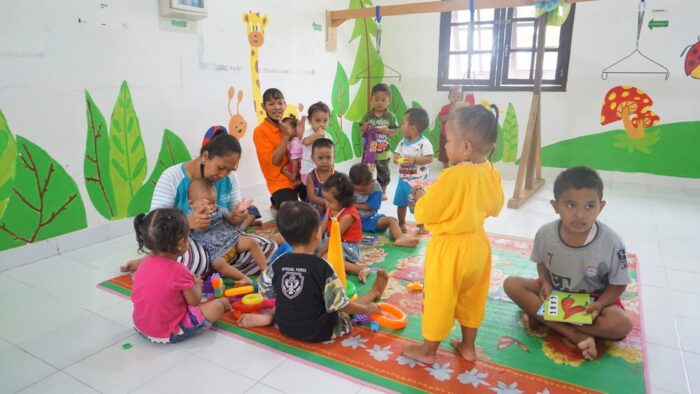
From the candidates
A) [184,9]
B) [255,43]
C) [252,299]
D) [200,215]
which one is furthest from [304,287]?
[255,43]

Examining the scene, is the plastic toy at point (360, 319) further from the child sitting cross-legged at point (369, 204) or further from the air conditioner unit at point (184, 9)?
the air conditioner unit at point (184, 9)

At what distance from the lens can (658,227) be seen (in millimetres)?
3730

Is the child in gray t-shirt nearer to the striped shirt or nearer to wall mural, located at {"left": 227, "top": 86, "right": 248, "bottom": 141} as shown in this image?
the striped shirt

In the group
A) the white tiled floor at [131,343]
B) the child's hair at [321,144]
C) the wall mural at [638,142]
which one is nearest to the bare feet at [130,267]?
the white tiled floor at [131,343]

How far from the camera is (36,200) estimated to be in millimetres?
2953

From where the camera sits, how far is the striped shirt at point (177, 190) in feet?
8.07

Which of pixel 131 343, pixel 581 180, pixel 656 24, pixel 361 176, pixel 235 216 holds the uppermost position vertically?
pixel 656 24

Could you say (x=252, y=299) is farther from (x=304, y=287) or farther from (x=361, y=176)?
(x=361, y=176)

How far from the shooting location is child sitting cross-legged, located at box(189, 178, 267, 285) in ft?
8.37

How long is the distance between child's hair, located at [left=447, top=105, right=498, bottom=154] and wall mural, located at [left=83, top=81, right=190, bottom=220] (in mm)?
2661

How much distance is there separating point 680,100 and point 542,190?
176cm

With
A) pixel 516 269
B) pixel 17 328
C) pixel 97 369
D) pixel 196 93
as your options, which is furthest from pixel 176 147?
pixel 516 269

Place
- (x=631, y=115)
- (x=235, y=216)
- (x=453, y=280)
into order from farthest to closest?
(x=631, y=115), (x=235, y=216), (x=453, y=280)

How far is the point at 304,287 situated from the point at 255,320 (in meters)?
0.40
